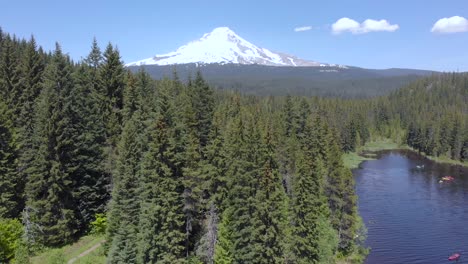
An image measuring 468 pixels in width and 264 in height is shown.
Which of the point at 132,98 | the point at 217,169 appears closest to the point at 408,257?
the point at 217,169

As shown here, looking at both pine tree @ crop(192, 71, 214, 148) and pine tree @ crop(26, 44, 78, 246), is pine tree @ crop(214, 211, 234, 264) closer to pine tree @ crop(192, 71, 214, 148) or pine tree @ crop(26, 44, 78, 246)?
pine tree @ crop(192, 71, 214, 148)

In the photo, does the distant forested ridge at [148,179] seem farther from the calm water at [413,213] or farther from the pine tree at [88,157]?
the calm water at [413,213]

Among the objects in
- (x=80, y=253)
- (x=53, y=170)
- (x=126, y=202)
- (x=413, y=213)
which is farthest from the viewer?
(x=413, y=213)

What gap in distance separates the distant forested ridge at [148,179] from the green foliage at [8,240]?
20 cm

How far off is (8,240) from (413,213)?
61741 millimetres

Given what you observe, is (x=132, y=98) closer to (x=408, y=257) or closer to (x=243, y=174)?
(x=243, y=174)

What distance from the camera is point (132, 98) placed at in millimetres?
49094

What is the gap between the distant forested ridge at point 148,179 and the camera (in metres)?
36.6

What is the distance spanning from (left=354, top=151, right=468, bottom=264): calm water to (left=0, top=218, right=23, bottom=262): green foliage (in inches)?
1568

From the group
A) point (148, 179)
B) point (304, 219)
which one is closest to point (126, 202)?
point (148, 179)

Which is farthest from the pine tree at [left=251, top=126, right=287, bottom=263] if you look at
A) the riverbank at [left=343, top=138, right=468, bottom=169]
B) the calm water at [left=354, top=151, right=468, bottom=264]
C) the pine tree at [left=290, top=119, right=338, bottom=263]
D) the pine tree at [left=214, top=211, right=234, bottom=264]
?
the riverbank at [left=343, top=138, right=468, bottom=169]

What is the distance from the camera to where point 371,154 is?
154 m

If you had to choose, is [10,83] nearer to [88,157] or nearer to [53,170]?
[88,157]

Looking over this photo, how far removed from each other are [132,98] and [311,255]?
2522cm
